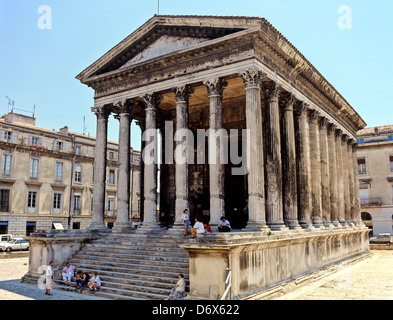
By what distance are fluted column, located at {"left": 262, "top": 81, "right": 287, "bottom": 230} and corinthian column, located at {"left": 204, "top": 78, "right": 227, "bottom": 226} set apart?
188cm

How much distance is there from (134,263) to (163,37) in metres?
9.74

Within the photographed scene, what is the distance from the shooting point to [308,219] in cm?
1706

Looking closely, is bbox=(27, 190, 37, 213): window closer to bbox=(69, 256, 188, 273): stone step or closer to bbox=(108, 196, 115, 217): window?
bbox=(108, 196, 115, 217): window

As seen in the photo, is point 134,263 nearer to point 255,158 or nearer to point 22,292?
point 22,292

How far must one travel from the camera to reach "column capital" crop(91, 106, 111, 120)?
18.7m

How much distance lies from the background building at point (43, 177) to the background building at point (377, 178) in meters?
27.0

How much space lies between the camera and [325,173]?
20.2 metres

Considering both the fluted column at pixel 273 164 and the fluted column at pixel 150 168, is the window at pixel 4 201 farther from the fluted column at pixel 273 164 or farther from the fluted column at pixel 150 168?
the fluted column at pixel 273 164

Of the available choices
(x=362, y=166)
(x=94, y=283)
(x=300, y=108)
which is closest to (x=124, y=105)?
(x=300, y=108)

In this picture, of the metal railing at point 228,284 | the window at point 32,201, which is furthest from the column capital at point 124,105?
the window at point 32,201

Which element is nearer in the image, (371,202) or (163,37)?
(163,37)

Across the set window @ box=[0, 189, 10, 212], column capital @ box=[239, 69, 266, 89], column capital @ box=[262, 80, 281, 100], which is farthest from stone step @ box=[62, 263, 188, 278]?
window @ box=[0, 189, 10, 212]

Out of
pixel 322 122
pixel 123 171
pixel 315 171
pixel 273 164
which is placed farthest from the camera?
pixel 322 122

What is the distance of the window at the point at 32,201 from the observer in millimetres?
34062
